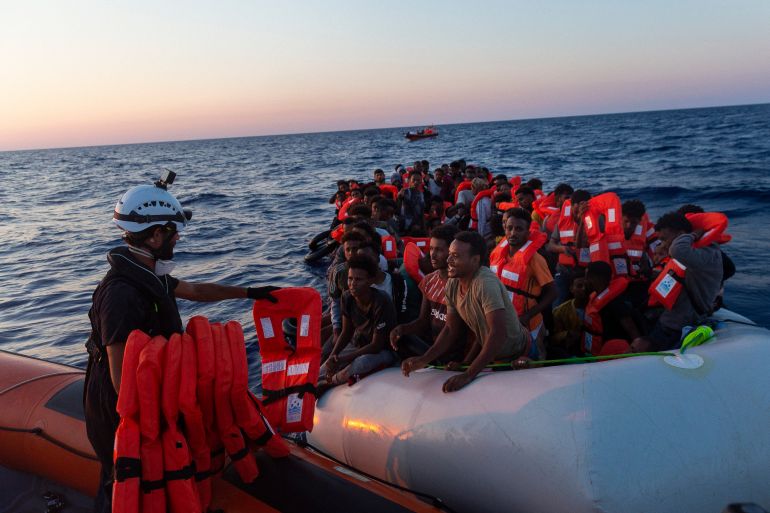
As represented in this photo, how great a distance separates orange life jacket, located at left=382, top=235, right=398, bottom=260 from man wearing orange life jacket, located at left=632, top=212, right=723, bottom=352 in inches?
115

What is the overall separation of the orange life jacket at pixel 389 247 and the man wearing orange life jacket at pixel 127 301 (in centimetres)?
371

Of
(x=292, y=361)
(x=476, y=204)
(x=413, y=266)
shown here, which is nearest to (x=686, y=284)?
(x=413, y=266)

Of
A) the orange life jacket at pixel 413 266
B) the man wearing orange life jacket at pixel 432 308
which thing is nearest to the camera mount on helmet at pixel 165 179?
the man wearing orange life jacket at pixel 432 308

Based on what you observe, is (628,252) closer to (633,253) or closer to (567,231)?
(633,253)

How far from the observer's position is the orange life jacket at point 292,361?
303 centimetres

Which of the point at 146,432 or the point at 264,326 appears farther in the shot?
the point at 264,326

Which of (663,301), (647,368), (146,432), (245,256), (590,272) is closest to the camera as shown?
(146,432)

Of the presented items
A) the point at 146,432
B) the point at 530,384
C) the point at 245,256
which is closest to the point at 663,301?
the point at 530,384

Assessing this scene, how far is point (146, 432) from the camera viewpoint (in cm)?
215

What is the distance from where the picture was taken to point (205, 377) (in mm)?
2271

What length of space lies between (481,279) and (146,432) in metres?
1.82

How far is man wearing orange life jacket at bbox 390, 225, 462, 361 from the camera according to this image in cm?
364

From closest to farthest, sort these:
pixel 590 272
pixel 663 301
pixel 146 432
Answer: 1. pixel 146 432
2. pixel 663 301
3. pixel 590 272

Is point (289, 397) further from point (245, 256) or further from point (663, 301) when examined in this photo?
point (245, 256)
